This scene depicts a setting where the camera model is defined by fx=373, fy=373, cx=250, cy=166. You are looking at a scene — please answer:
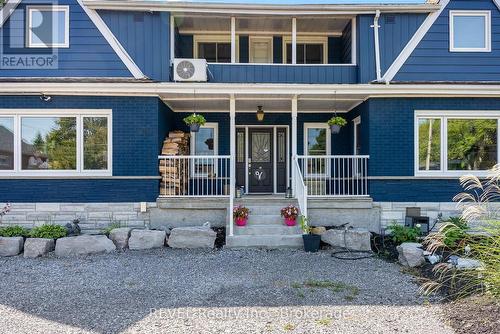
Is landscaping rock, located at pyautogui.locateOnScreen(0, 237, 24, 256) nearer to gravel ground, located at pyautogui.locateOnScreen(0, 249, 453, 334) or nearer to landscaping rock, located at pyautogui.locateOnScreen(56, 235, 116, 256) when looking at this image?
gravel ground, located at pyautogui.locateOnScreen(0, 249, 453, 334)

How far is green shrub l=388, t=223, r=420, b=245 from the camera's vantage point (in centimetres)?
826

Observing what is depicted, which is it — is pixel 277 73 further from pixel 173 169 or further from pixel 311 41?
pixel 173 169

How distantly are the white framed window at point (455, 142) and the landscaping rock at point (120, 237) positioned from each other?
7071 mm

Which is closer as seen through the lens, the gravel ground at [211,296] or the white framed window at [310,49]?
the gravel ground at [211,296]

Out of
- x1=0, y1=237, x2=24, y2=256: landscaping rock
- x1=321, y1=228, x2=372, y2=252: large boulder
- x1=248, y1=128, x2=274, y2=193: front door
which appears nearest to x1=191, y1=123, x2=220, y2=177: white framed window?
x1=248, y1=128, x2=274, y2=193: front door

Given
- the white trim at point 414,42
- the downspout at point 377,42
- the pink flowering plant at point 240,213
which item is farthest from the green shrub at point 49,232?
the white trim at point 414,42

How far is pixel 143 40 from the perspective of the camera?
372 inches

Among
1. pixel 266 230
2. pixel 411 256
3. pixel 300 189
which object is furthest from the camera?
pixel 300 189

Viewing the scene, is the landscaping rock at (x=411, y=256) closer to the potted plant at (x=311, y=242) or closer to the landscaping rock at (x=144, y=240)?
the potted plant at (x=311, y=242)

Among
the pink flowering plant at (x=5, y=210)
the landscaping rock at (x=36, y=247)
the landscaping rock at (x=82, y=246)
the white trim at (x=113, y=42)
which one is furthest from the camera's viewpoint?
the white trim at (x=113, y=42)

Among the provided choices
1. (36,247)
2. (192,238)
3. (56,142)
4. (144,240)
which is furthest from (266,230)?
(56,142)

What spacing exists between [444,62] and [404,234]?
4607 mm

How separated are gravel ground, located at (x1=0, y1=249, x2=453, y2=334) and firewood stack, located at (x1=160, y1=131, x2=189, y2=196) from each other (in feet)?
7.12

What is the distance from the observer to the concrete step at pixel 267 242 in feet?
26.2
